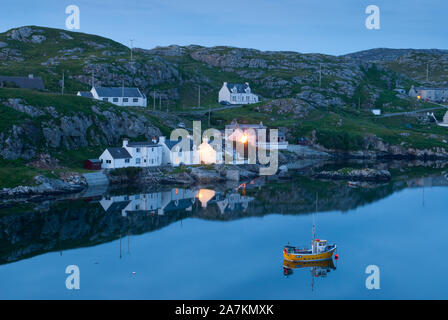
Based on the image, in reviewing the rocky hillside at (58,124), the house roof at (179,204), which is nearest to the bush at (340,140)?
the rocky hillside at (58,124)

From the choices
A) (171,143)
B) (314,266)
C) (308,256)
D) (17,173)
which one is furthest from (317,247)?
(171,143)

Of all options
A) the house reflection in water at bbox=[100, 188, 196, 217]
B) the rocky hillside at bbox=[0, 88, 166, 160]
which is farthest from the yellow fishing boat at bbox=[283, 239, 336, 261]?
the rocky hillside at bbox=[0, 88, 166, 160]

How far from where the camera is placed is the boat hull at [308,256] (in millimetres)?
55875

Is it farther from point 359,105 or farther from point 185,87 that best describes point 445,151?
point 185,87

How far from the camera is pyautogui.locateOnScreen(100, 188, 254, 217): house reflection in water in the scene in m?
78.8

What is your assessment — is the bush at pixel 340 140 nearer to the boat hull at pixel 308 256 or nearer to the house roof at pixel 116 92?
the house roof at pixel 116 92

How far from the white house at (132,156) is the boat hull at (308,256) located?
168 feet

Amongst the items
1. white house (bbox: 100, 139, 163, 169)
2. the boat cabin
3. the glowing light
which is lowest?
the boat cabin

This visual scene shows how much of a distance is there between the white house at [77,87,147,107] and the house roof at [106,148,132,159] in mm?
38577

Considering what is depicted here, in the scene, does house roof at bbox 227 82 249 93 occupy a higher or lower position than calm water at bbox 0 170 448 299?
higher

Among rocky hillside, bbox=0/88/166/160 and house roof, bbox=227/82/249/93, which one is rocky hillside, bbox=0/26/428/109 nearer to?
house roof, bbox=227/82/249/93

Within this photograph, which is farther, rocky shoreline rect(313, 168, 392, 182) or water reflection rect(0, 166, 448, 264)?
rocky shoreline rect(313, 168, 392, 182)

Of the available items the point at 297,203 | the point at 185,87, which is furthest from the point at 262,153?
the point at 185,87

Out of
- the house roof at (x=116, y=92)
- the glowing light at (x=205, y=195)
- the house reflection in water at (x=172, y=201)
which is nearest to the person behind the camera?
the house reflection in water at (x=172, y=201)
